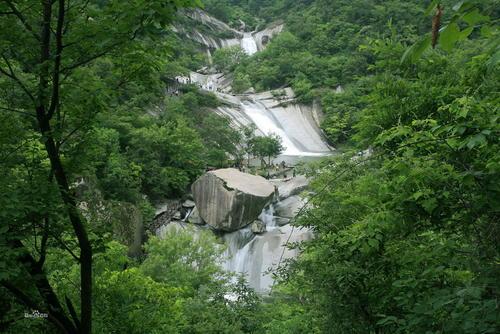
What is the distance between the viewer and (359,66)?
4016 cm

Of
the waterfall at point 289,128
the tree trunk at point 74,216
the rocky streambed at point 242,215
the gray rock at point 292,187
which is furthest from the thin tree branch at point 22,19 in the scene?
the waterfall at point 289,128

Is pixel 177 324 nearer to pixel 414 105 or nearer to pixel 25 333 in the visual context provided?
pixel 25 333

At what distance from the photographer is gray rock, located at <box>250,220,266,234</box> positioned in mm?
19211

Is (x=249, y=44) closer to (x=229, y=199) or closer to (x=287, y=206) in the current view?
(x=287, y=206)

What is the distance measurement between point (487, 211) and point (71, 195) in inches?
109

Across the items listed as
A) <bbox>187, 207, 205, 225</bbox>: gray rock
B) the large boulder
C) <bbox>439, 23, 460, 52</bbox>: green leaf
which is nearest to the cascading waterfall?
the large boulder

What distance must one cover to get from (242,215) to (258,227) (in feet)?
3.10

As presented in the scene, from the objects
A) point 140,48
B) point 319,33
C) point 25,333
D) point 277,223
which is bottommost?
point 277,223

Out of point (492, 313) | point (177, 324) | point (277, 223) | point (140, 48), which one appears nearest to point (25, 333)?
point (140, 48)

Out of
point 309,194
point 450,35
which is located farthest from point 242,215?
point 450,35

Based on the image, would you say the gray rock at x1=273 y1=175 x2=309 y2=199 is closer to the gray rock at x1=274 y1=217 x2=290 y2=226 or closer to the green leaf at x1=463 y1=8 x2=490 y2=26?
the gray rock at x1=274 y1=217 x2=290 y2=226

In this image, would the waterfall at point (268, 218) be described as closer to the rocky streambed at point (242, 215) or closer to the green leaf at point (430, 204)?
the rocky streambed at point (242, 215)

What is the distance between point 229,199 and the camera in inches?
752

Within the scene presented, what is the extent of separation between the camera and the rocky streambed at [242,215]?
18172mm
